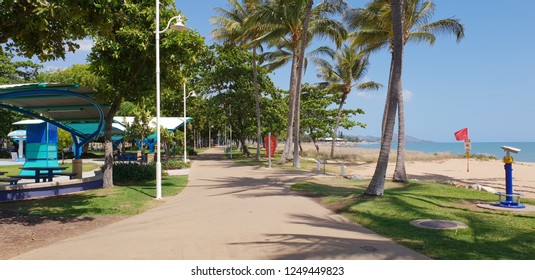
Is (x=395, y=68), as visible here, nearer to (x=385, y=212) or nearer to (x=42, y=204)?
(x=385, y=212)

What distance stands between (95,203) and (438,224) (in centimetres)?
864

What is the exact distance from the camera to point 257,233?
22.9 ft

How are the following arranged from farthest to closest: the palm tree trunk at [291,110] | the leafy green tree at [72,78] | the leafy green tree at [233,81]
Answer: the leafy green tree at [72,78] → the leafy green tree at [233,81] → the palm tree trunk at [291,110]

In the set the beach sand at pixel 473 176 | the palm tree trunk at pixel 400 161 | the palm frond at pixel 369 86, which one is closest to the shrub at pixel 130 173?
the palm tree trunk at pixel 400 161

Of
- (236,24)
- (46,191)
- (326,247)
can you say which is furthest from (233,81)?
(326,247)

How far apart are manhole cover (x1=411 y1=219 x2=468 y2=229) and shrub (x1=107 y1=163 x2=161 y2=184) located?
1244 cm

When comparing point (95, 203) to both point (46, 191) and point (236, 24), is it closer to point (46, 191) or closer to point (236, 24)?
point (46, 191)

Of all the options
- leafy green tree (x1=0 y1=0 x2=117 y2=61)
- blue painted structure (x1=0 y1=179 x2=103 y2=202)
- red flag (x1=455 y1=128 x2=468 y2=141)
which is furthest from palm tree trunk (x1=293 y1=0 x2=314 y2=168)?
leafy green tree (x1=0 y1=0 x2=117 y2=61)

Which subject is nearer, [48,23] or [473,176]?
[48,23]

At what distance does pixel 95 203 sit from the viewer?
431 inches

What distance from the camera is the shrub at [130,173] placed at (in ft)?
55.1

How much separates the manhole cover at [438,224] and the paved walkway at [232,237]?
3.83 ft

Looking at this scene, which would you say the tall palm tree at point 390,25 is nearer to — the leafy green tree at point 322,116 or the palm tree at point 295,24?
the palm tree at point 295,24
